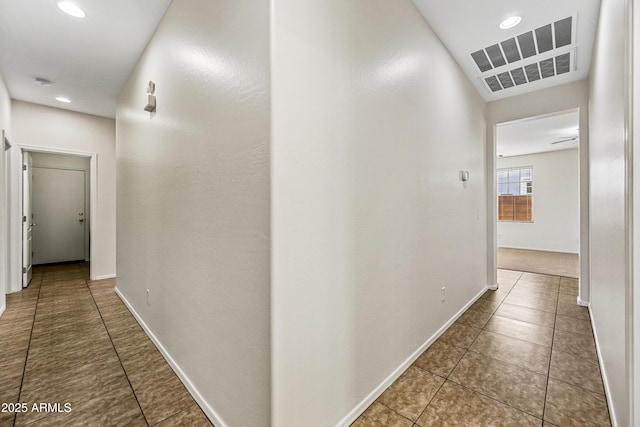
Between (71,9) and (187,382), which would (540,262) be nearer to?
(187,382)

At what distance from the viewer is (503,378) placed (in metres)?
1.85

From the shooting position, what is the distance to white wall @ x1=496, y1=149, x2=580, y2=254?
22.5ft

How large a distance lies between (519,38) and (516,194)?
267 inches

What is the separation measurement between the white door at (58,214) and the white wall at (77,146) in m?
2.20

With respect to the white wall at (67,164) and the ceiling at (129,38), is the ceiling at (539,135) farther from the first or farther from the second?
the white wall at (67,164)

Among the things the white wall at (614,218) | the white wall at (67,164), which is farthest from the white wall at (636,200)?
the white wall at (67,164)

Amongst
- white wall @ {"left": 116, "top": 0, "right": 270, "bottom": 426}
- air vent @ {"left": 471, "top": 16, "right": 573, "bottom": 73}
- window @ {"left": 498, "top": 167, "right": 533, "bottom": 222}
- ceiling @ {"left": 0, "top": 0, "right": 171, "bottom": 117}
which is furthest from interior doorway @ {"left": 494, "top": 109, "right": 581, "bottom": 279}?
ceiling @ {"left": 0, "top": 0, "right": 171, "bottom": 117}

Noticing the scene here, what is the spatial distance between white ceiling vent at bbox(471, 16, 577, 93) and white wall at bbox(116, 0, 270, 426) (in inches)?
102

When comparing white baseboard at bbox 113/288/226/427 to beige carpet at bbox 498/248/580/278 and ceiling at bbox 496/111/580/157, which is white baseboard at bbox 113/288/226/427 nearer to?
ceiling at bbox 496/111/580/157

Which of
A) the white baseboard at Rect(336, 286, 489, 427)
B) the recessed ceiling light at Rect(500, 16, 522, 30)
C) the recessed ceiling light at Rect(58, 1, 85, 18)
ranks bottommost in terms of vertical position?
the white baseboard at Rect(336, 286, 489, 427)

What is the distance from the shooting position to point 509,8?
210 centimetres

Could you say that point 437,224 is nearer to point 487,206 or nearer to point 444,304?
point 444,304

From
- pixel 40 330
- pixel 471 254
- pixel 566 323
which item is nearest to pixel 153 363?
pixel 40 330

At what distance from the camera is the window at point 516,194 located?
7582 millimetres
